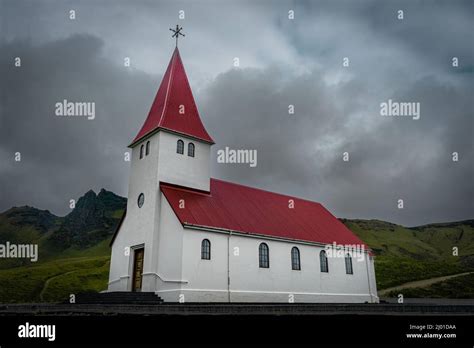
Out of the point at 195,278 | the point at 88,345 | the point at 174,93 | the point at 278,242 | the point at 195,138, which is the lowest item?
the point at 88,345

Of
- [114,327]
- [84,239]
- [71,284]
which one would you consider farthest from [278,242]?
[84,239]

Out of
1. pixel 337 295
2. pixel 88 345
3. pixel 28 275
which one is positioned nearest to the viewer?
pixel 88 345

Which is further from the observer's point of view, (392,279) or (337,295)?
(392,279)

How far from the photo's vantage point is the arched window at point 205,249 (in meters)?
21.9

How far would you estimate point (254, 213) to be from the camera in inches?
1076

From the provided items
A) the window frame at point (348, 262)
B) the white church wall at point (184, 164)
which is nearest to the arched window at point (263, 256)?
the white church wall at point (184, 164)

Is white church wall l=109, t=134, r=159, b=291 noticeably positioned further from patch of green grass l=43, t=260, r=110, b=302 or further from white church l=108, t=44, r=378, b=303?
patch of green grass l=43, t=260, r=110, b=302

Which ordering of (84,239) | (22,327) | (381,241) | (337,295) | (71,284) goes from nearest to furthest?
(22,327) → (337,295) → (71,284) → (381,241) → (84,239)

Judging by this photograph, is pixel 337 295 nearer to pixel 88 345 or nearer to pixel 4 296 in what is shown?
pixel 88 345

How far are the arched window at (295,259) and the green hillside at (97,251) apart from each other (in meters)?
16.4

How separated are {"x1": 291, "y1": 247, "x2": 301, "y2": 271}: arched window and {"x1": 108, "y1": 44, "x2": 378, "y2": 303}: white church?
67 millimetres

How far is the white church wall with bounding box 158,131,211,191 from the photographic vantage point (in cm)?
2433

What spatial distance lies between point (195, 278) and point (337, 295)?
1207 cm

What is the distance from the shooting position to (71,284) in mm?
52844
